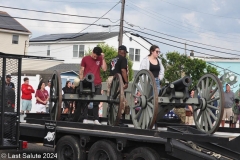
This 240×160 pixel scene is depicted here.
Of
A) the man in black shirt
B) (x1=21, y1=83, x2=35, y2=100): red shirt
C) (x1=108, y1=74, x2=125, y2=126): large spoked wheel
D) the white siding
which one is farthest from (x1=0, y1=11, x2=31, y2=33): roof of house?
(x1=108, y1=74, x2=125, y2=126): large spoked wheel

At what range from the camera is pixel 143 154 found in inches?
345

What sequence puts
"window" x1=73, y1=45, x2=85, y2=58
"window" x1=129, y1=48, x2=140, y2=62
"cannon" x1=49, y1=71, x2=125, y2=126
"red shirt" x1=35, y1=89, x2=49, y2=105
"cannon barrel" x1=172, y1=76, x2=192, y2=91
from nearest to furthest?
"cannon barrel" x1=172, y1=76, x2=192, y2=91 < "cannon" x1=49, y1=71, x2=125, y2=126 < "red shirt" x1=35, y1=89, x2=49, y2=105 < "window" x1=73, y1=45, x2=85, y2=58 < "window" x1=129, y1=48, x2=140, y2=62

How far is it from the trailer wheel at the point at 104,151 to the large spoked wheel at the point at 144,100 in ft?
2.43

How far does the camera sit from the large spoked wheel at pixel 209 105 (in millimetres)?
9603

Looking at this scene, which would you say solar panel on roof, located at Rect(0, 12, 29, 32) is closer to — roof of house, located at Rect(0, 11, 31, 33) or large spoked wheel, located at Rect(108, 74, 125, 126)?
roof of house, located at Rect(0, 11, 31, 33)

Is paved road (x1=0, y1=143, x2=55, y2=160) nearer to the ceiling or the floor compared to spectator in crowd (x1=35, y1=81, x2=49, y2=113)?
nearer to the floor

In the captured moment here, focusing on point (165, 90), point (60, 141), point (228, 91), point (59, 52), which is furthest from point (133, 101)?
point (59, 52)

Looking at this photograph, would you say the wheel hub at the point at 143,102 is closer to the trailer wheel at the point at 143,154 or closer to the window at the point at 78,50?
the trailer wheel at the point at 143,154

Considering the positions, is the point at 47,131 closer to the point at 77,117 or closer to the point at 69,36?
the point at 77,117

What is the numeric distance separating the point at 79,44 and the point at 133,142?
57.7 meters

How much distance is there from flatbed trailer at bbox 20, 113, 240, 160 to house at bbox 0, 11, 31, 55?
5181 cm

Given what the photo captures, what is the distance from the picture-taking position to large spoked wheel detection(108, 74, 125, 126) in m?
10.1

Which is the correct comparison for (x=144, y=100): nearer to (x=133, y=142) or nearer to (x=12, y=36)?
(x=133, y=142)

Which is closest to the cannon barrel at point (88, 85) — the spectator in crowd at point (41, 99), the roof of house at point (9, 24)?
the spectator in crowd at point (41, 99)
